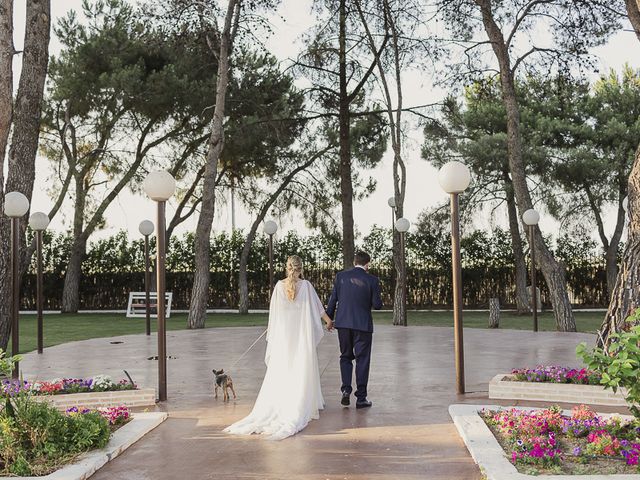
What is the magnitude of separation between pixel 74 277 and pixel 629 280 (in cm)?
2081

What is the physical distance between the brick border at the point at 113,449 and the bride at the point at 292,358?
2.54 ft

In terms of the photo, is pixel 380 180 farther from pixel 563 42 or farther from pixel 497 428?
pixel 497 428

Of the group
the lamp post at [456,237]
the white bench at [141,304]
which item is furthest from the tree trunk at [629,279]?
the white bench at [141,304]

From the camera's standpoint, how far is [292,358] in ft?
21.8

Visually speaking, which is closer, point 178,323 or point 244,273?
point 178,323

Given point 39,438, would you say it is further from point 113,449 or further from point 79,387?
point 79,387

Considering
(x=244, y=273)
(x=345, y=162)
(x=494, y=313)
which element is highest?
(x=345, y=162)

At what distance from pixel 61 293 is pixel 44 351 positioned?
50.8 ft

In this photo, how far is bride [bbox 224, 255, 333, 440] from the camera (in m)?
6.25

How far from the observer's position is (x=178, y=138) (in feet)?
79.9

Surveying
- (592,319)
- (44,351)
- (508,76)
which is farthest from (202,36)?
(592,319)

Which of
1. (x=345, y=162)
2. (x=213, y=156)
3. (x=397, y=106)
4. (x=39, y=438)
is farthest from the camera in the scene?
(x=397, y=106)

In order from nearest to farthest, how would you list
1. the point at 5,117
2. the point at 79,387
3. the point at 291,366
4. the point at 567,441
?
the point at 567,441 → the point at 291,366 → the point at 79,387 → the point at 5,117

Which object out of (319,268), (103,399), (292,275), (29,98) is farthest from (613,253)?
(103,399)
